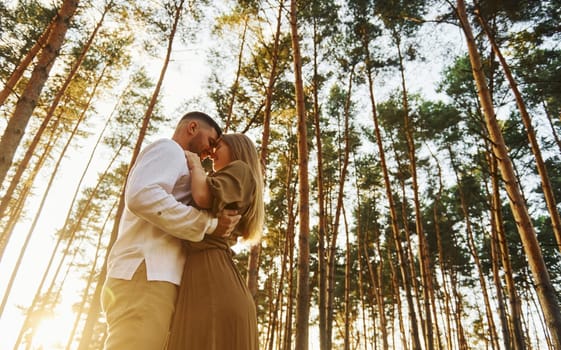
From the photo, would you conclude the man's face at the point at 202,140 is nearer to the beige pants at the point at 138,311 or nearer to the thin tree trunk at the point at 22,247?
the beige pants at the point at 138,311

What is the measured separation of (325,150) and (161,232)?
541 inches

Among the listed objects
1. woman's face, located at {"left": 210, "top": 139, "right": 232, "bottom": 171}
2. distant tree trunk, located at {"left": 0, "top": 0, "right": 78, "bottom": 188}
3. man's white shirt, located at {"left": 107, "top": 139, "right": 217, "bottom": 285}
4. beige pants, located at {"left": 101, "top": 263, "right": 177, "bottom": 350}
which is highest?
distant tree trunk, located at {"left": 0, "top": 0, "right": 78, "bottom": 188}

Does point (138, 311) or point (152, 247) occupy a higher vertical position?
point (152, 247)

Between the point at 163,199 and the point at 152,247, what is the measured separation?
219mm

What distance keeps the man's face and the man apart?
252 millimetres

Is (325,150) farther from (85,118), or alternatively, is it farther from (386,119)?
(85,118)

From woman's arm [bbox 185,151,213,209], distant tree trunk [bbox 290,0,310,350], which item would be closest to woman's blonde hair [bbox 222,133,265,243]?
woman's arm [bbox 185,151,213,209]

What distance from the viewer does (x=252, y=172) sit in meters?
1.63

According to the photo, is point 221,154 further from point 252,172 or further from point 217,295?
point 217,295

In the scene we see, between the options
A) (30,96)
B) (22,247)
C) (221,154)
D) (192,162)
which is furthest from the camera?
(22,247)

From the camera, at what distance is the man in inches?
45.3

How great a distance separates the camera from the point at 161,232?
4.61 feet

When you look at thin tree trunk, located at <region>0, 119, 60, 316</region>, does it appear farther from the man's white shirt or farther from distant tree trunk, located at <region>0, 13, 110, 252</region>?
the man's white shirt

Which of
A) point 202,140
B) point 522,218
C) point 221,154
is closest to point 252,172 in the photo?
point 221,154
